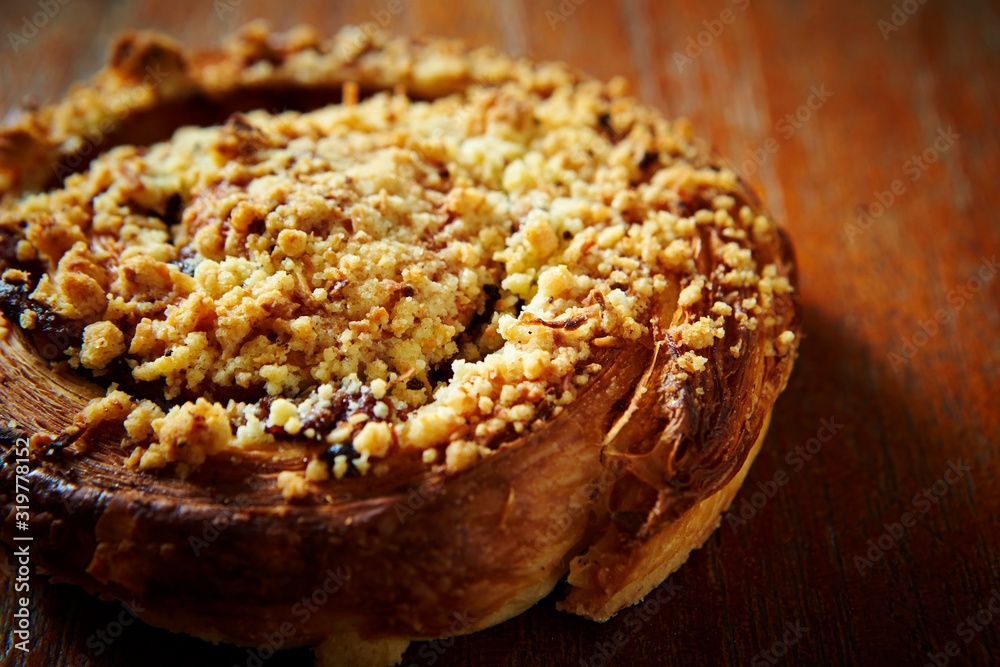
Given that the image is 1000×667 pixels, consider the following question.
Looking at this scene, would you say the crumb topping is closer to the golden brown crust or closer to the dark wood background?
the golden brown crust

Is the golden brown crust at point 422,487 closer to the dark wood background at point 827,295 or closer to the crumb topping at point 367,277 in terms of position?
the crumb topping at point 367,277

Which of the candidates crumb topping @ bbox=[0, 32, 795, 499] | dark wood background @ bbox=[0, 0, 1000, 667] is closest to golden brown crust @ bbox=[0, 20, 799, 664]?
crumb topping @ bbox=[0, 32, 795, 499]

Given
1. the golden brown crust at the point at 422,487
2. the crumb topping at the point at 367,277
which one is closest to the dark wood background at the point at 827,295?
the golden brown crust at the point at 422,487

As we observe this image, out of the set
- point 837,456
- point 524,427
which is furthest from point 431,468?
point 837,456

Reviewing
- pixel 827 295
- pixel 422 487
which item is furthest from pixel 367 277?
pixel 827 295

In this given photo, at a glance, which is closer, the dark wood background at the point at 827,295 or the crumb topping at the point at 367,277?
the crumb topping at the point at 367,277
